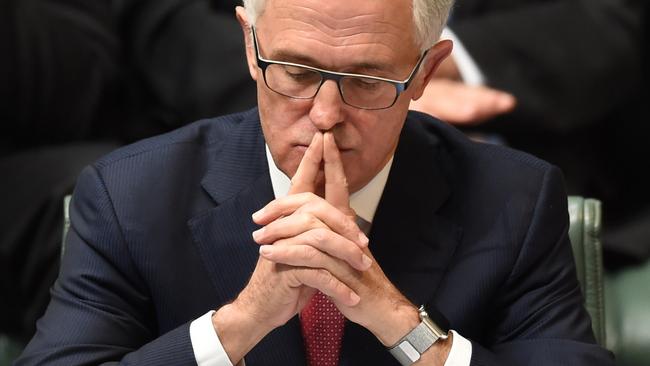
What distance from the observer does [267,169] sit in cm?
172

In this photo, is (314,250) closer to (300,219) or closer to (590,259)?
(300,219)

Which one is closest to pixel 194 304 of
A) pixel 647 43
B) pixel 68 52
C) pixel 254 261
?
pixel 254 261

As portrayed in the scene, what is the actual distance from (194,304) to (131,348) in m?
0.10

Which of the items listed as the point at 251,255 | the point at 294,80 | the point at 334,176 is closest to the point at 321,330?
the point at 251,255

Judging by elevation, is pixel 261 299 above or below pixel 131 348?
above

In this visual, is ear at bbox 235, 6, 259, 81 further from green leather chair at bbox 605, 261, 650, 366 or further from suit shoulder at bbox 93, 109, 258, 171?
green leather chair at bbox 605, 261, 650, 366

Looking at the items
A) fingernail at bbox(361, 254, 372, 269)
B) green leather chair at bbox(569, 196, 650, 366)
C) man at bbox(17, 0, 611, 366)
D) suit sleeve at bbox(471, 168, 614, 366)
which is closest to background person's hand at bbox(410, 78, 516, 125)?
green leather chair at bbox(569, 196, 650, 366)

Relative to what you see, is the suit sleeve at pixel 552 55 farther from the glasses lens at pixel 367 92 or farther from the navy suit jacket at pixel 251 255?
the glasses lens at pixel 367 92

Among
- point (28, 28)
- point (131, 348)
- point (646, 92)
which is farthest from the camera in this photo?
point (646, 92)

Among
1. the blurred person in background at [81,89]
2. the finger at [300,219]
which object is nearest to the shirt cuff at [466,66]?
the blurred person in background at [81,89]

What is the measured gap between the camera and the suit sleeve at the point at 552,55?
270 cm

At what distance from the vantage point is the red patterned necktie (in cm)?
168

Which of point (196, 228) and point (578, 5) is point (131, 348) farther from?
point (578, 5)

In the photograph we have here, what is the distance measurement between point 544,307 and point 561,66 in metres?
1.15
